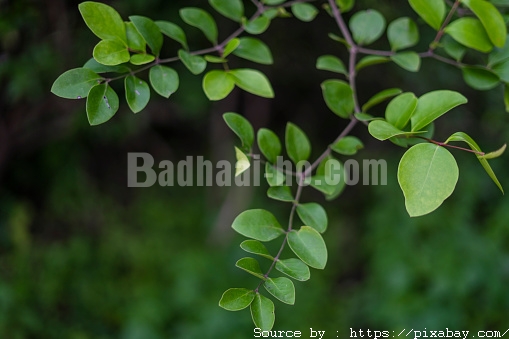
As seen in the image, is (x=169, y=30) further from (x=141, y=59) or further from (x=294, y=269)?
(x=294, y=269)

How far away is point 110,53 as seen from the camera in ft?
1.85

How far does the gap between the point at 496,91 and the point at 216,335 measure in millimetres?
1203

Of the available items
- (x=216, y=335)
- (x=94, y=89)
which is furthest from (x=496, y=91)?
(x=94, y=89)

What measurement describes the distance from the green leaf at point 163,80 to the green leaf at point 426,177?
292 millimetres

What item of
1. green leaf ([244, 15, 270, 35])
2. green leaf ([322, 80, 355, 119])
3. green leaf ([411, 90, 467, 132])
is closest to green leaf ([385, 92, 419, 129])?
green leaf ([411, 90, 467, 132])

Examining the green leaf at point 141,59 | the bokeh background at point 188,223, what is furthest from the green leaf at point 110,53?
the bokeh background at point 188,223

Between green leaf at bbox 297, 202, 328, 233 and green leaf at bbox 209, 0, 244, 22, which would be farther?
green leaf at bbox 209, 0, 244, 22

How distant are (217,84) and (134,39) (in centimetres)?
11

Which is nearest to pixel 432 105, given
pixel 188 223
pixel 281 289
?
pixel 281 289

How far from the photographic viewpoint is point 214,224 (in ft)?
7.48

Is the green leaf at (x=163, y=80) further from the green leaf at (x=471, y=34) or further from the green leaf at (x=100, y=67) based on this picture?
the green leaf at (x=471, y=34)

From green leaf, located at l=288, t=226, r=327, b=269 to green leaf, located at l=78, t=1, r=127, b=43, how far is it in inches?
12.0

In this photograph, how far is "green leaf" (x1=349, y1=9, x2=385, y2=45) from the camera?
81cm

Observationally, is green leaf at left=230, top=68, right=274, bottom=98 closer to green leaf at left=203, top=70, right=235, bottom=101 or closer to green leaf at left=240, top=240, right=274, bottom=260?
green leaf at left=203, top=70, right=235, bottom=101
